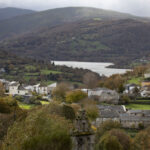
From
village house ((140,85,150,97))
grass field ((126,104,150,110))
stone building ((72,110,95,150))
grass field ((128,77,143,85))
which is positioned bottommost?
grass field ((126,104,150,110))

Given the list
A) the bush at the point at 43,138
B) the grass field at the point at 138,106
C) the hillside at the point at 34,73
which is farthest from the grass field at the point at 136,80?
the bush at the point at 43,138

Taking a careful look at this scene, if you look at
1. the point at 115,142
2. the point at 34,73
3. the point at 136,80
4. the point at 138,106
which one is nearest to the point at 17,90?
the point at 138,106

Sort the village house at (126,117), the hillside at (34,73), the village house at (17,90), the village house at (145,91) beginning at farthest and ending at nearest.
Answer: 1. the hillside at (34,73)
2. the village house at (17,90)
3. the village house at (145,91)
4. the village house at (126,117)

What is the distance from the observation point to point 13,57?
139750mm

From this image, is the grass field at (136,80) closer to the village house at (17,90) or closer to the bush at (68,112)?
the village house at (17,90)

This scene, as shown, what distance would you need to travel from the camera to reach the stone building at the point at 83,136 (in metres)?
13.4

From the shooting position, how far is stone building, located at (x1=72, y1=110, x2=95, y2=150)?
44.1 ft

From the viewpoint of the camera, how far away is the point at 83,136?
1346 cm

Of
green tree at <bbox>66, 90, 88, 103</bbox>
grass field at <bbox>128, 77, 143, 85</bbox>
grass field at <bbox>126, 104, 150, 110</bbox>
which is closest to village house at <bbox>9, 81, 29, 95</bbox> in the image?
green tree at <bbox>66, 90, 88, 103</bbox>

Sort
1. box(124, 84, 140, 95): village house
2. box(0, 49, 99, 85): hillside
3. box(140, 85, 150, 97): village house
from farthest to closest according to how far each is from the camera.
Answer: box(0, 49, 99, 85): hillside < box(124, 84, 140, 95): village house < box(140, 85, 150, 97): village house

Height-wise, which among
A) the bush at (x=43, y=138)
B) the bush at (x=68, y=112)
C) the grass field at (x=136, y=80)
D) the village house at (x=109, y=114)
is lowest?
the village house at (x=109, y=114)

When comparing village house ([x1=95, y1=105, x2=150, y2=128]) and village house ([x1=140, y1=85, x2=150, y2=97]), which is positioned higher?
village house ([x1=140, y1=85, x2=150, y2=97])

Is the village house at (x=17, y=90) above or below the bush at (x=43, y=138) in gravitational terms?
below

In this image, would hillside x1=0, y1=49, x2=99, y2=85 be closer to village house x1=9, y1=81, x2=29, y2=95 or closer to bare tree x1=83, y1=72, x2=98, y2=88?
bare tree x1=83, y1=72, x2=98, y2=88
